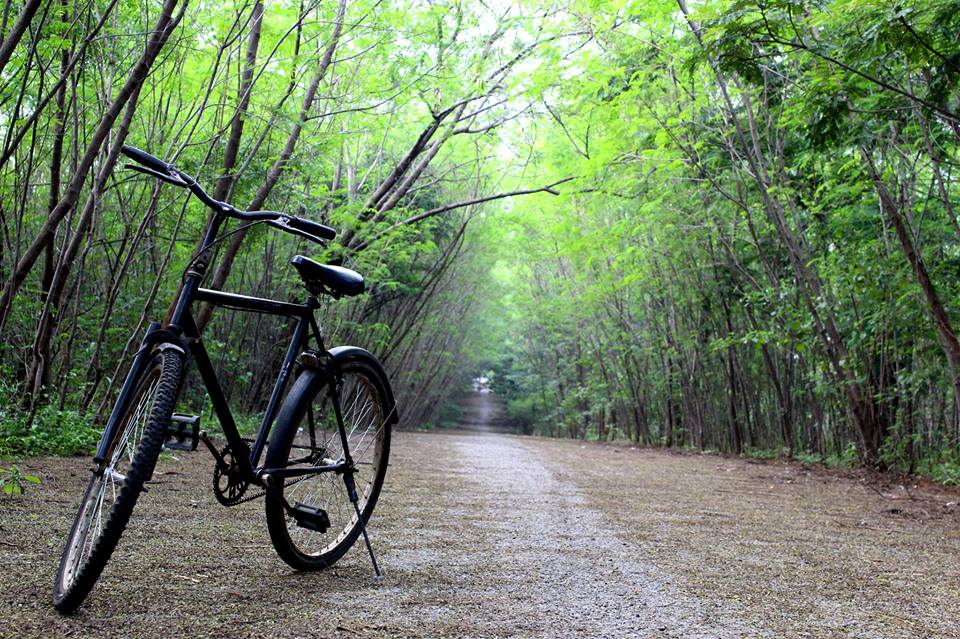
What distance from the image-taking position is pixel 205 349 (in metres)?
1.89

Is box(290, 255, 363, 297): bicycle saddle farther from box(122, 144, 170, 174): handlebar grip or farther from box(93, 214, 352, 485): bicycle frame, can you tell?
box(122, 144, 170, 174): handlebar grip

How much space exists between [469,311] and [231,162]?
13.6m

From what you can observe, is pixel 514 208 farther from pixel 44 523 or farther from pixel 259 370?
pixel 44 523

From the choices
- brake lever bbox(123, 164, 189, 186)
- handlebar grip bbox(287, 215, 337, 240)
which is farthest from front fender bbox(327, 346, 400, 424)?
brake lever bbox(123, 164, 189, 186)

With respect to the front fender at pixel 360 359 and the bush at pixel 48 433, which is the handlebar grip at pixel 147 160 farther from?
the bush at pixel 48 433

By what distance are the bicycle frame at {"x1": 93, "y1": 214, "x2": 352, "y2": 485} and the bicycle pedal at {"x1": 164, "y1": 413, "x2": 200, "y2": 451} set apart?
145 mm

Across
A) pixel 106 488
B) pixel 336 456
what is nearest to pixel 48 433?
pixel 336 456

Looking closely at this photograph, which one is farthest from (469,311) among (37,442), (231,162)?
(37,442)

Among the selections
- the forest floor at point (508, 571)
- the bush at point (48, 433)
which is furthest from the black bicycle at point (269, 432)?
the bush at point (48, 433)

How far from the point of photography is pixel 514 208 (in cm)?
1332

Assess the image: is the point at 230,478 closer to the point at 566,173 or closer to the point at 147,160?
the point at 147,160

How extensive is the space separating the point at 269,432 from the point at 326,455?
0.30 metres

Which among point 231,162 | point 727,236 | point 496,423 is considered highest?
point 727,236

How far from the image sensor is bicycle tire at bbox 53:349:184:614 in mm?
1561
